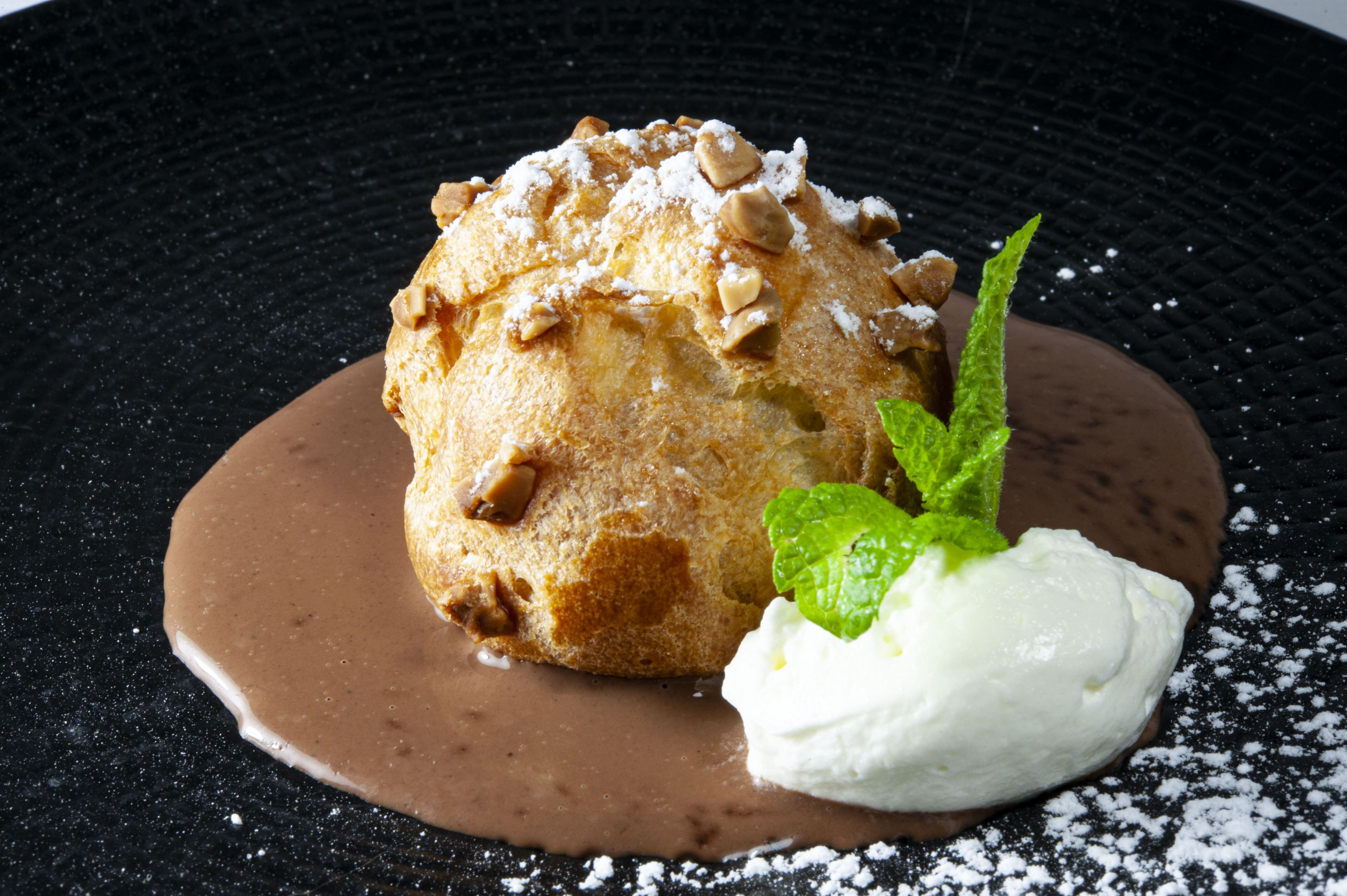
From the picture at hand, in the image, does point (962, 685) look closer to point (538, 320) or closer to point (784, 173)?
point (538, 320)

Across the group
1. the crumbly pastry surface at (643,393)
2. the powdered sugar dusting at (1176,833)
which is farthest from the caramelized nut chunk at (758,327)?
the powdered sugar dusting at (1176,833)

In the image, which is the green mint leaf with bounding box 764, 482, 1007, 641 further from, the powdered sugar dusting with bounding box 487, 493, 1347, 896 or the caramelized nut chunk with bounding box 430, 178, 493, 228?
the caramelized nut chunk with bounding box 430, 178, 493, 228

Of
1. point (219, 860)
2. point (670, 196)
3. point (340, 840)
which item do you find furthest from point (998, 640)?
point (219, 860)

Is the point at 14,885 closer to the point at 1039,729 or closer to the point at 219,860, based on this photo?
the point at 219,860

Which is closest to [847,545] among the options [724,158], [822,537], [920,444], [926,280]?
[822,537]

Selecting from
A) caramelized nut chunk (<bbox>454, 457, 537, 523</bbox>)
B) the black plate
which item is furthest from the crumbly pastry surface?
the black plate
